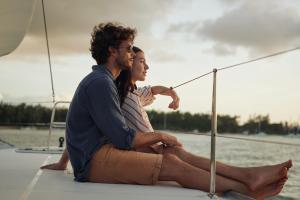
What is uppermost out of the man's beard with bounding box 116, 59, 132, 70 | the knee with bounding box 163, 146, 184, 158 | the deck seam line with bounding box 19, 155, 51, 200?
the man's beard with bounding box 116, 59, 132, 70

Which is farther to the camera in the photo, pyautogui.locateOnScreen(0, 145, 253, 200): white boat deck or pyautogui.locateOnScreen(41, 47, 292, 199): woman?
pyautogui.locateOnScreen(41, 47, 292, 199): woman

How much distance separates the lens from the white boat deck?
2117mm

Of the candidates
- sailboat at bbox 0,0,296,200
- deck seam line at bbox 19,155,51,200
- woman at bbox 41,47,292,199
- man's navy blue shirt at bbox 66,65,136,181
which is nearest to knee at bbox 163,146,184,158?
woman at bbox 41,47,292,199

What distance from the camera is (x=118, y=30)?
→ 251cm

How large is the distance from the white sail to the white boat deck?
2.21 metres

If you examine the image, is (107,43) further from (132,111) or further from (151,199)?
(151,199)

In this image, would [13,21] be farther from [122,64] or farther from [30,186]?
[30,186]

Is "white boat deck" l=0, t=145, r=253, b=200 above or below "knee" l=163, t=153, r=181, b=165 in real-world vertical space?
below

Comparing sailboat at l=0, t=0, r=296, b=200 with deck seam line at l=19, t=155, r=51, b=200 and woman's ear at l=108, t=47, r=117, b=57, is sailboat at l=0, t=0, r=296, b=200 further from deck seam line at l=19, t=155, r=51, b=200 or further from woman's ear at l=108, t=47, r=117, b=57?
woman's ear at l=108, t=47, r=117, b=57

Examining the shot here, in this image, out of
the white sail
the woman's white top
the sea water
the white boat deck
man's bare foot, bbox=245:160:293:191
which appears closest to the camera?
the white boat deck

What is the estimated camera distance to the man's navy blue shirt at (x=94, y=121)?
2311 millimetres

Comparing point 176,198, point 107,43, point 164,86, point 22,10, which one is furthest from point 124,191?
point 22,10

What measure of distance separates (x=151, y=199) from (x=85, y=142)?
470mm

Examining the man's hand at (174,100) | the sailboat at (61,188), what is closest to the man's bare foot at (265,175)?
the sailboat at (61,188)
